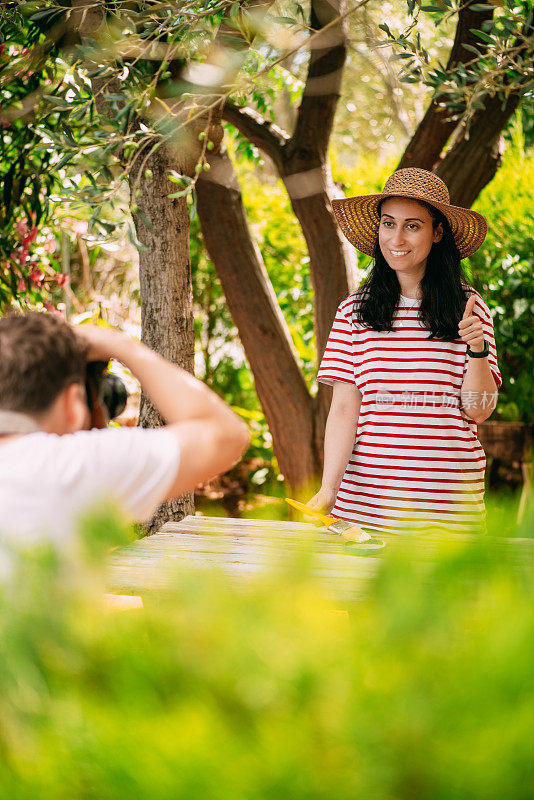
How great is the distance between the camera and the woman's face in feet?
8.32

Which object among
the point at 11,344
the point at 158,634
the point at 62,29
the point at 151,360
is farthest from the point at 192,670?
the point at 62,29

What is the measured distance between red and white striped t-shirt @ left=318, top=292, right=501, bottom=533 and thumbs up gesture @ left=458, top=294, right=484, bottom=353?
10 centimetres

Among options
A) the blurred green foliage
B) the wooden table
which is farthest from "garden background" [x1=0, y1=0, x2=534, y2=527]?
the blurred green foliage

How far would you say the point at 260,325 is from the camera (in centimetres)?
439

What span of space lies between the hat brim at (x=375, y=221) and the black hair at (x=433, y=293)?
0.19ft

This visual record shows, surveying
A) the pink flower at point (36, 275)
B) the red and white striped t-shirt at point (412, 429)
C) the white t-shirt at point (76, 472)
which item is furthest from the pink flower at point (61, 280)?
the white t-shirt at point (76, 472)

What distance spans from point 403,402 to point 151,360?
111 centimetres

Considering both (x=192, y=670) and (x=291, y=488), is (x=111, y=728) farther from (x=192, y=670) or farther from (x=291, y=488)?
(x=291, y=488)

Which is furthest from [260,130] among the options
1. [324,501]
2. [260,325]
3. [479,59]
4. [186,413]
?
[186,413]

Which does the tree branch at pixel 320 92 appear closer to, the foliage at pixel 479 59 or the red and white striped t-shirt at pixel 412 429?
the foliage at pixel 479 59

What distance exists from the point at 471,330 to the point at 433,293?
0.71 feet

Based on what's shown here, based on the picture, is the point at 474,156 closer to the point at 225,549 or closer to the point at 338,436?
the point at 338,436

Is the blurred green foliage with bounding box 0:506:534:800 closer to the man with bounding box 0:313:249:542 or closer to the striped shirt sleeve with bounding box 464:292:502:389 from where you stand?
the man with bounding box 0:313:249:542

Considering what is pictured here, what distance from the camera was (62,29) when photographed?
317 centimetres
